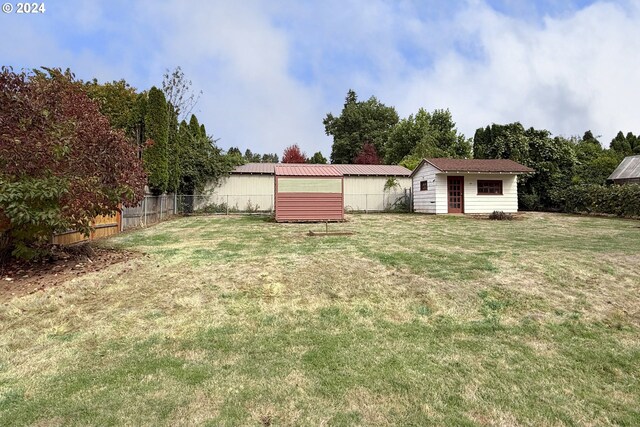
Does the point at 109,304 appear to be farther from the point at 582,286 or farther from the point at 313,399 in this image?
the point at 582,286

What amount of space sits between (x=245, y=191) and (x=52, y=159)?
17433 mm

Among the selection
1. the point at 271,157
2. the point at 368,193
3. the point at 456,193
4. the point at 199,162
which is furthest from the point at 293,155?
the point at 271,157

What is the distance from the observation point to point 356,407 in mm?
2613

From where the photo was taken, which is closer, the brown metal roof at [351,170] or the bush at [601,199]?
the bush at [601,199]

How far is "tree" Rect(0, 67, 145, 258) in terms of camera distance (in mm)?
5605

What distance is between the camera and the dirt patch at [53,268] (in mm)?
5391

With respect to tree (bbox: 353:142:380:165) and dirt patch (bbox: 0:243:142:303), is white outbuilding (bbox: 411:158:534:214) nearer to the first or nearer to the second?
dirt patch (bbox: 0:243:142:303)

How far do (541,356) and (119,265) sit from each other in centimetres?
638

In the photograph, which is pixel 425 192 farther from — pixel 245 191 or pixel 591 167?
pixel 591 167

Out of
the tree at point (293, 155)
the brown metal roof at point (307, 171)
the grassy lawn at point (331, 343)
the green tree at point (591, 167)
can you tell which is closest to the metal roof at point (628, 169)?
the green tree at point (591, 167)

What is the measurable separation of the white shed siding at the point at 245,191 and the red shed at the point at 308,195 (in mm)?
7677

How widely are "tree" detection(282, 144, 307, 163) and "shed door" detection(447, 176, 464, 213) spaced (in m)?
26.2

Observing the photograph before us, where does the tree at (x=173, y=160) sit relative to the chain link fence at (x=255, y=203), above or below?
above

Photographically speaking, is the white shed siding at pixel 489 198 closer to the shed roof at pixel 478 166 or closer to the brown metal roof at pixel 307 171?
the shed roof at pixel 478 166
